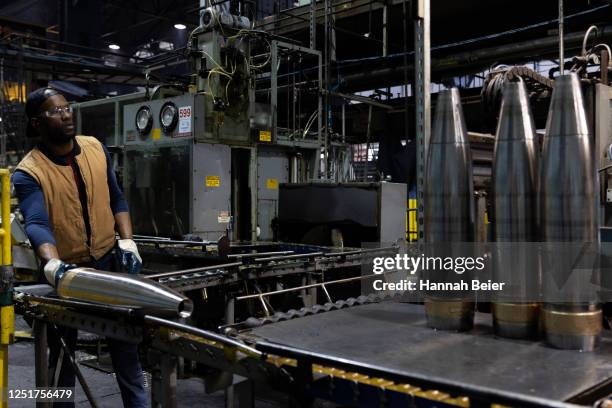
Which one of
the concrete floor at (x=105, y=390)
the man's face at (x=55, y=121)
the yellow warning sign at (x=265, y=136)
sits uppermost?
the yellow warning sign at (x=265, y=136)

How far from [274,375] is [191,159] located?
3958 millimetres

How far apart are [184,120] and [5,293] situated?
3.11 m

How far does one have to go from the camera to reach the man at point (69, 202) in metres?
2.21

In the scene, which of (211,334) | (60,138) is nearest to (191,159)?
(60,138)

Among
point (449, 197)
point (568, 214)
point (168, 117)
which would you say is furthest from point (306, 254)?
point (168, 117)

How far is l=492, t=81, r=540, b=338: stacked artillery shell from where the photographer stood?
1264 mm

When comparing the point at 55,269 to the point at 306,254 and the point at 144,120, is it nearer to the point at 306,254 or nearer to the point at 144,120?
the point at 306,254

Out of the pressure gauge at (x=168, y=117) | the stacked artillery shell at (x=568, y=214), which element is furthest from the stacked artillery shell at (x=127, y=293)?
the pressure gauge at (x=168, y=117)

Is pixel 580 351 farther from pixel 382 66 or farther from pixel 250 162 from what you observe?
pixel 382 66

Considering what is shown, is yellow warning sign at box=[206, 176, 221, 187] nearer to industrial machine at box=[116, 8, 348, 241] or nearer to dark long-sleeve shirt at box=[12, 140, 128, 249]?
industrial machine at box=[116, 8, 348, 241]

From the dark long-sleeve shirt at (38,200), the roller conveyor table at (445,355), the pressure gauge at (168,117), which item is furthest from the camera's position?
the pressure gauge at (168,117)

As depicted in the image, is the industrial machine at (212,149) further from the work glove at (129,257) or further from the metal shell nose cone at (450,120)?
the metal shell nose cone at (450,120)

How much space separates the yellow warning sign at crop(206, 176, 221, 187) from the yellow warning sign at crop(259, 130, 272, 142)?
2.03 feet

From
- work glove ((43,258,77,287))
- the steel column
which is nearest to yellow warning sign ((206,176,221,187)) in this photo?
work glove ((43,258,77,287))
